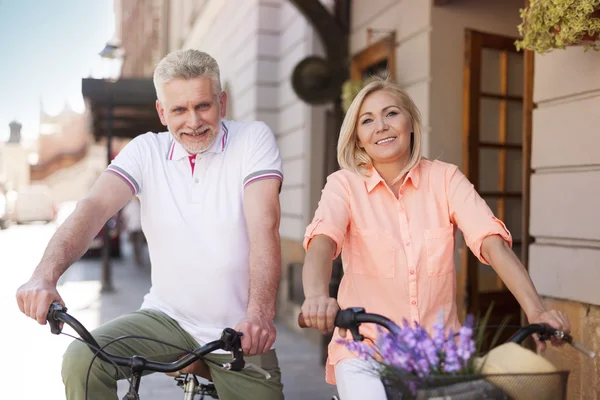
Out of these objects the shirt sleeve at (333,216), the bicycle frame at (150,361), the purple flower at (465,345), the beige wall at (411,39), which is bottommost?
the bicycle frame at (150,361)

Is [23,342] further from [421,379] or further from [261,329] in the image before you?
[421,379]

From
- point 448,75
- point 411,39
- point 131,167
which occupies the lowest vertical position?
point 131,167

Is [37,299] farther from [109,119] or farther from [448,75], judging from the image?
[109,119]

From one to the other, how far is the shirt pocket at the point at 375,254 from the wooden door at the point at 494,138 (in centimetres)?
322

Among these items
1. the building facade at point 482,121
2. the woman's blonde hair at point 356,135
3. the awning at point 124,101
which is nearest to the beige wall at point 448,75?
the building facade at point 482,121

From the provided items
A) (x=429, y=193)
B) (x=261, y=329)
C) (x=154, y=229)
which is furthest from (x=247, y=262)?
(x=429, y=193)

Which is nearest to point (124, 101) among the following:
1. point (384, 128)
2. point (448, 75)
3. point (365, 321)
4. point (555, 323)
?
point (448, 75)

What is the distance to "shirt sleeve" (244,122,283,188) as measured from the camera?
2.44 metres

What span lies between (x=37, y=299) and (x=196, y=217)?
0.68 metres

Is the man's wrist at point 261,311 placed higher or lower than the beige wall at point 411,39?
lower

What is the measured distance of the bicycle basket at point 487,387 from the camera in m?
1.25

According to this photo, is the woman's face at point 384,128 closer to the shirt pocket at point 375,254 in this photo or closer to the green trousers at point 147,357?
the shirt pocket at point 375,254

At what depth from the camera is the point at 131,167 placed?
249 cm

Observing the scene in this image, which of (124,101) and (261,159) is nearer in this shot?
(261,159)
